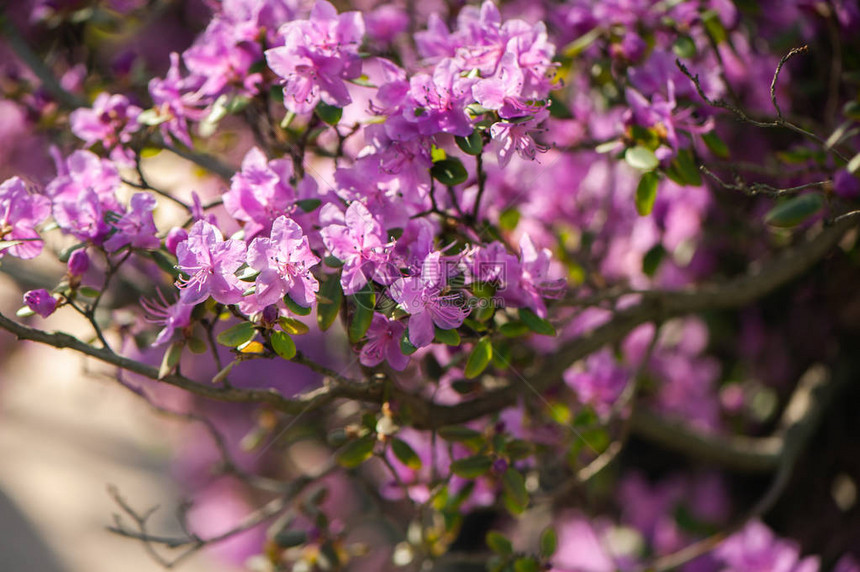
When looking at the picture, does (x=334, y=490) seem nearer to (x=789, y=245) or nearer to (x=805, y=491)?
(x=805, y=491)

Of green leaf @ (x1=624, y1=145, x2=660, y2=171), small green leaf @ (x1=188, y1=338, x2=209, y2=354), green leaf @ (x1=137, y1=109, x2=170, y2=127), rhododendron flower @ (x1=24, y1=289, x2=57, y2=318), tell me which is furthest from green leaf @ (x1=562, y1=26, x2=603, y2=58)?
rhododendron flower @ (x1=24, y1=289, x2=57, y2=318)

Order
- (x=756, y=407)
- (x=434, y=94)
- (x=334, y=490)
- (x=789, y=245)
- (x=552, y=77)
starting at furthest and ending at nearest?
(x=334, y=490) → (x=756, y=407) → (x=789, y=245) → (x=552, y=77) → (x=434, y=94)

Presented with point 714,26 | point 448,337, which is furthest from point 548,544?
point 714,26

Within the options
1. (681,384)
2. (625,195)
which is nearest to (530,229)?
(625,195)

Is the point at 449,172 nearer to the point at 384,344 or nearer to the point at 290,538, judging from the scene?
the point at 384,344

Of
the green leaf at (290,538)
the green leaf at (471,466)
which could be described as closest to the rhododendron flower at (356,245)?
the green leaf at (471,466)
